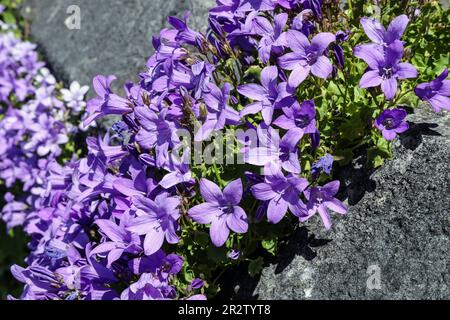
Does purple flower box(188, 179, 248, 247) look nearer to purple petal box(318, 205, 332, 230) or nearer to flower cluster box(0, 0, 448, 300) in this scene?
flower cluster box(0, 0, 448, 300)

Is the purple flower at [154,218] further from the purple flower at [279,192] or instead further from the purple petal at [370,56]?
the purple petal at [370,56]

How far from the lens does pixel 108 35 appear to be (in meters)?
4.47

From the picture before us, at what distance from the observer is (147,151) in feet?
9.40

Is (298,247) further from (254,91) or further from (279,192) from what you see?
(254,91)

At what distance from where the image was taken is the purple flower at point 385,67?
8.01ft

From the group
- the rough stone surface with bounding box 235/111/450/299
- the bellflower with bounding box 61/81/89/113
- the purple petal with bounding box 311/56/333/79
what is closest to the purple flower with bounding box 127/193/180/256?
the rough stone surface with bounding box 235/111/450/299

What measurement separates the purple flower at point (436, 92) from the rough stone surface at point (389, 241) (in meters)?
0.19

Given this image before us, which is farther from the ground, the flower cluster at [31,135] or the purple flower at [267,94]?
the purple flower at [267,94]

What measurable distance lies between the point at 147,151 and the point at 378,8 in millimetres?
1299

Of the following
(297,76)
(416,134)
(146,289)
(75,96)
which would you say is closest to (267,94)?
(297,76)

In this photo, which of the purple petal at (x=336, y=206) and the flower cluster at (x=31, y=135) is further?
the flower cluster at (x=31, y=135)

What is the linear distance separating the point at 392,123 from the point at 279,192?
1.92ft

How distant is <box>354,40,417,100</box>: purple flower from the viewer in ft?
8.01

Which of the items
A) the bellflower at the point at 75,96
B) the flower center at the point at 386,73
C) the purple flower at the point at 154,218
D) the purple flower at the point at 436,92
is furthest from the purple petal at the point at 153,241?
the bellflower at the point at 75,96
